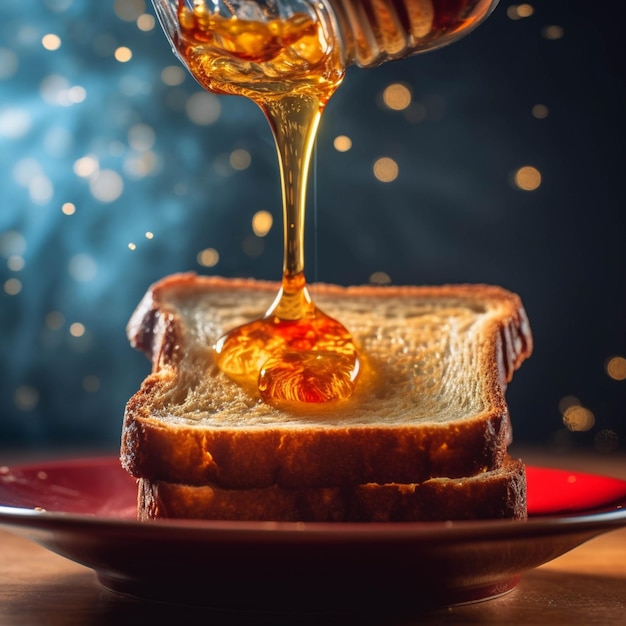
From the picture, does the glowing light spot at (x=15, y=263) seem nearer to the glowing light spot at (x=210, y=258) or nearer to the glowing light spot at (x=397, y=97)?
the glowing light spot at (x=210, y=258)

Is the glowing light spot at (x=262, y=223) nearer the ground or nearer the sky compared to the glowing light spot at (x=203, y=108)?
nearer the ground

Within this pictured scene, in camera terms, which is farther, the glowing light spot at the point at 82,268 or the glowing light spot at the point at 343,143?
the glowing light spot at the point at 82,268

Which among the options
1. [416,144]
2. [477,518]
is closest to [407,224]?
[416,144]

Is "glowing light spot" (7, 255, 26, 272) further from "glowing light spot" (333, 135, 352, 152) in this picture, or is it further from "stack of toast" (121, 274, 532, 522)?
"stack of toast" (121, 274, 532, 522)

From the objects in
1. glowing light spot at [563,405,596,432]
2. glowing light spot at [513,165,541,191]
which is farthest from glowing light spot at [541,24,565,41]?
glowing light spot at [563,405,596,432]

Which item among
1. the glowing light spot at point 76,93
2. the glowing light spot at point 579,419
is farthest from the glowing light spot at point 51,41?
the glowing light spot at point 579,419

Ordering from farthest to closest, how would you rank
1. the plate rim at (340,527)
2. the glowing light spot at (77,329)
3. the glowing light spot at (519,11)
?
the glowing light spot at (77,329), the glowing light spot at (519,11), the plate rim at (340,527)

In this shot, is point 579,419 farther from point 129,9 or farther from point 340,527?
point 340,527
